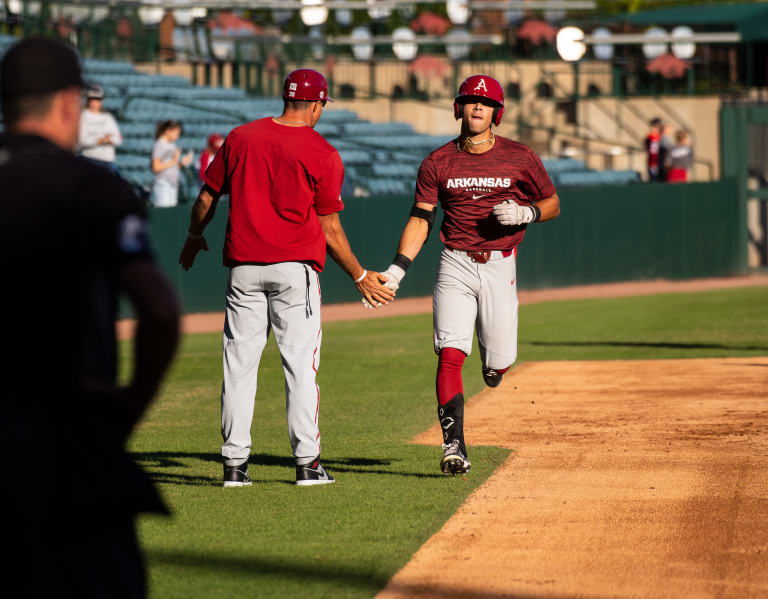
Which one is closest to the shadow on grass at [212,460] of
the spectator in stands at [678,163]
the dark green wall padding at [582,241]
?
the dark green wall padding at [582,241]

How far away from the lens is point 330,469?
25.1 feet

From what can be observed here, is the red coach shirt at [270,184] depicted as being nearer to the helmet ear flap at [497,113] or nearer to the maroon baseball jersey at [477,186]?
the maroon baseball jersey at [477,186]

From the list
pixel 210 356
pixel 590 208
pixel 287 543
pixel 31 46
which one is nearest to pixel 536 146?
pixel 590 208

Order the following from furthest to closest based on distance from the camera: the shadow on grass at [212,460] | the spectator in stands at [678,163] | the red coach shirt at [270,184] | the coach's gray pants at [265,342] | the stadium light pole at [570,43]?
1. the stadium light pole at [570,43]
2. the spectator in stands at [678,163]
3. the shadow on grass at [212,460]
4. the coach's gray pants at [265,342]
5. the red coach shirt at [270,184]

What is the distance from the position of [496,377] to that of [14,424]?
5.00 meters

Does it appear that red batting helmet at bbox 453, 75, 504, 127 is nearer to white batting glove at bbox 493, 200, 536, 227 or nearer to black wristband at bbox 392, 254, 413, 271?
white batting glove at bbox 493, 200, 536, 227

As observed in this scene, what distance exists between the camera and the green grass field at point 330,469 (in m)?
5.34

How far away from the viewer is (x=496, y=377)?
767 centimetres

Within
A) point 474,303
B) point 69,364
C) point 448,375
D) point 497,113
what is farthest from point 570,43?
point 69,364

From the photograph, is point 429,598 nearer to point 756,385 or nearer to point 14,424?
point 14,424

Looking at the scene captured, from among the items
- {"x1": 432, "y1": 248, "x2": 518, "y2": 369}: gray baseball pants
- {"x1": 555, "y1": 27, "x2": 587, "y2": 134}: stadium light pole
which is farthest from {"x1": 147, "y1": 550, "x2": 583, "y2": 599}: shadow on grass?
{"x1": 555, "y1": 27, "x2": 587, "y2": 134}: stadium light pole

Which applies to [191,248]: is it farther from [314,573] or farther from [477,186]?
[314,573]

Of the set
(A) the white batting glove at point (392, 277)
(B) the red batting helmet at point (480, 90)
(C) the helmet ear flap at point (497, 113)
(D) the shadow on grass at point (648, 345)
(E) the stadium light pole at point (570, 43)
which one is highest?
(E) the stadium light pole at point (570, 43)

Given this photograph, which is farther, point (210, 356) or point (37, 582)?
point (210, 356)
